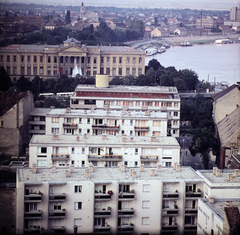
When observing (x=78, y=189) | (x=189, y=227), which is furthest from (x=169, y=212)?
(x=78, y=189)

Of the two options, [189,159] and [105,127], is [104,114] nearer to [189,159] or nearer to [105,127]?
[105,127]

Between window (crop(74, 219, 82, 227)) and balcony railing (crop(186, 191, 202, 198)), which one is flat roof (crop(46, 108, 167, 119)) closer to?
balcony railing (crop(186, 191, 202, 198))

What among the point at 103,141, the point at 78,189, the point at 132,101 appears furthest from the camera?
the point at 132,101

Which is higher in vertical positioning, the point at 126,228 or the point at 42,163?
the point at 42,163

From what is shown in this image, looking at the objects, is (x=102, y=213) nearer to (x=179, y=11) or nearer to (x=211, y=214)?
(x=211, y=214)

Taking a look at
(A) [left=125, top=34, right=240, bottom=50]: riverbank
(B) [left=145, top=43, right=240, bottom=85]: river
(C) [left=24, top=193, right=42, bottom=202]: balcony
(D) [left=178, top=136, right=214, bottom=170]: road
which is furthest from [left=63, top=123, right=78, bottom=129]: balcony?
(A) [left=125, top=34, right=240, bottom=50]: riverbank
